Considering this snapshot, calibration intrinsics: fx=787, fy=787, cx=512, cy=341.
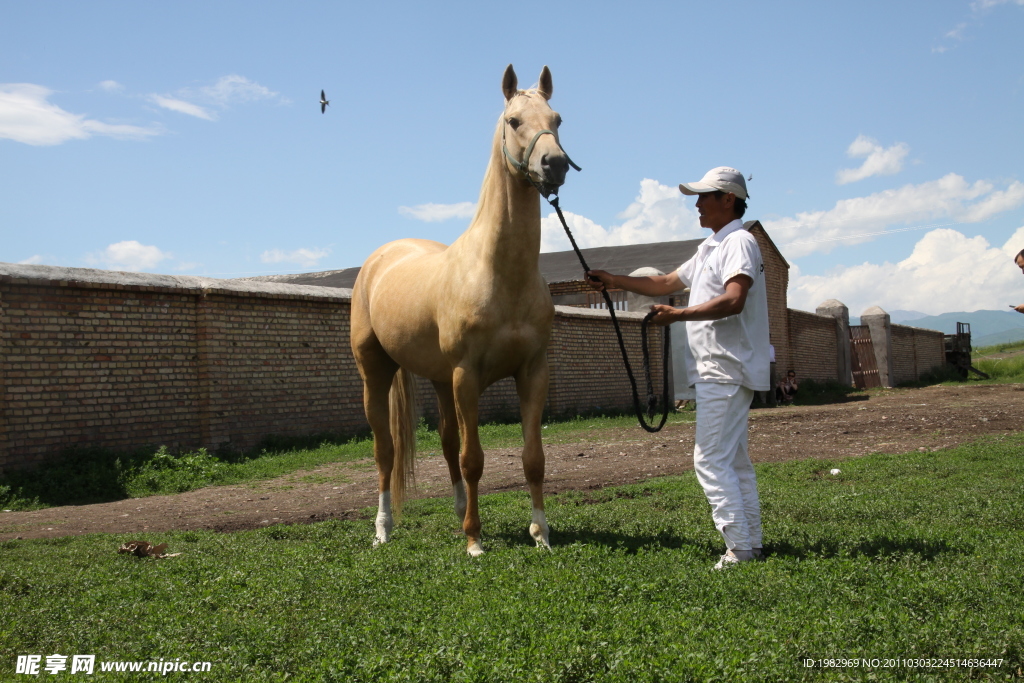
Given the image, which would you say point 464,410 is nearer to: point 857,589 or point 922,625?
point 857,589

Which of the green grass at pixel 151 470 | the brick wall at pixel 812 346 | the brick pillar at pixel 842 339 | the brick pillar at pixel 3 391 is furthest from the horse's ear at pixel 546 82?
the brick pillar at pixel 842 339

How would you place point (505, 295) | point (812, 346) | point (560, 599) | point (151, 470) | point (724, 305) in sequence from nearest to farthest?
point (560, 599)
point (724, 305)
point (505, 295)
point (151, 470)
point (812, 346)

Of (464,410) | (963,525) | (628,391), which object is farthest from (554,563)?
(628,391)

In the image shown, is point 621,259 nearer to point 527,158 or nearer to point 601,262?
point 601,262

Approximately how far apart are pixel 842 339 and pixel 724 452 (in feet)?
98.4

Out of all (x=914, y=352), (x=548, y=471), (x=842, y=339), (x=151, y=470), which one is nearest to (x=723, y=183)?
(x=548, y=471)

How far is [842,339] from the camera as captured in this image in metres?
31.4

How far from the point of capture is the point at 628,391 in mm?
19578

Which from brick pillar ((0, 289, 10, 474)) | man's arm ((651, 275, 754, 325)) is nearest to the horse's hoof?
man's arm ((651, 275, 754, 325))

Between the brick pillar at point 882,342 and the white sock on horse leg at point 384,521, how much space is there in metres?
30.3

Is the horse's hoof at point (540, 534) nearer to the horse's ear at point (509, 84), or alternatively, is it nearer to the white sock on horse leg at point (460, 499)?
the white sock on horse leg at point (460, 499)

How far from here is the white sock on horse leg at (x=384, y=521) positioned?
535 cm

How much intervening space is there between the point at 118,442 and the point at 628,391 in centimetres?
1265

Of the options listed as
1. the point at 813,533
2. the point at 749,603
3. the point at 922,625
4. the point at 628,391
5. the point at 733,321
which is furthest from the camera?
the point at 628,391
